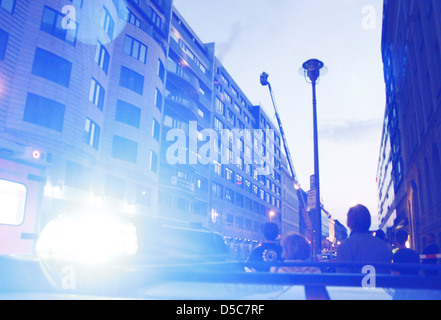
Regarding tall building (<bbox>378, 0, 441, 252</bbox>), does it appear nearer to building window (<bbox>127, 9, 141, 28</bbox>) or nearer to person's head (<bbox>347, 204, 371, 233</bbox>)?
person's head (<bbox>347, 204, 371, 233</bbox>)

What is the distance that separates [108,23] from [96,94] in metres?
5.22

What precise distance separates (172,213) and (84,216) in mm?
30988

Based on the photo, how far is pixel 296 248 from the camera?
4.57 metres

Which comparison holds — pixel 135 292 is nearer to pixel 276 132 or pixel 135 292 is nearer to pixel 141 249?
pixel 141 249

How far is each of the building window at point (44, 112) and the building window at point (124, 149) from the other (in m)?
5.36

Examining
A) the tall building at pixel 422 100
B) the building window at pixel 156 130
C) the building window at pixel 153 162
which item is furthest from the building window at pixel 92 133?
the tall building at pixel 422 100

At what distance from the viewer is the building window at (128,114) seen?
82.4 ft

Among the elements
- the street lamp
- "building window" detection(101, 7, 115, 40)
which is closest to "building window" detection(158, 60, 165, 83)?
"building window" detection(101, 7, 115, 40)

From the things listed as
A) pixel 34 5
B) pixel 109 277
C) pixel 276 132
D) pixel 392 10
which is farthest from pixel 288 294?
pixel 276 132

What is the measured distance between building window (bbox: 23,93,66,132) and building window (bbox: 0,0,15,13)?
3912 mm

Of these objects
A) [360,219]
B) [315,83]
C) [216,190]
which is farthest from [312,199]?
[216,190]

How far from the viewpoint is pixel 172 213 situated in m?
33.8

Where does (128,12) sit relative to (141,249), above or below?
above

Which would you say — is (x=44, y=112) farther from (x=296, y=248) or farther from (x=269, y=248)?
(x=296, y=248)
